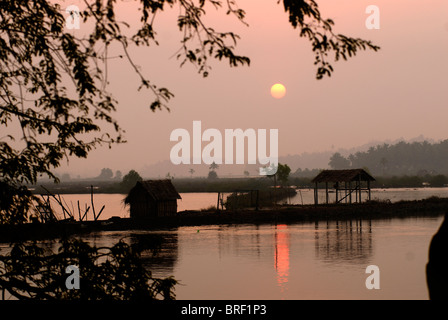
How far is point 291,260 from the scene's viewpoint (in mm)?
33094

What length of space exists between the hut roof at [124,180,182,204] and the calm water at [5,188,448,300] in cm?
295

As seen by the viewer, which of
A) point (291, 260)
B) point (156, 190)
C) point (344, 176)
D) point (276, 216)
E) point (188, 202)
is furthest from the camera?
point (188, 202)

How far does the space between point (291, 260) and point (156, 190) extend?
56.8 ft

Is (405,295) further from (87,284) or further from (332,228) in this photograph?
(332,228)

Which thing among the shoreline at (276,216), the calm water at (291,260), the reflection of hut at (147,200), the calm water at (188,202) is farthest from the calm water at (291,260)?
the calm water at (188,202)

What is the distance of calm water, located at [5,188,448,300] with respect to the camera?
83.5 feet

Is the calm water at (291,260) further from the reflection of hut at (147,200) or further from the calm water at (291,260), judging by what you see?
the reflection of hut at (147,200)

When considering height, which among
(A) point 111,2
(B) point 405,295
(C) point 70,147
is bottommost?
(B) point 405,295

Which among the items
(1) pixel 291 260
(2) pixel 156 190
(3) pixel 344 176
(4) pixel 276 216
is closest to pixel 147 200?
(2) pixel 156 190

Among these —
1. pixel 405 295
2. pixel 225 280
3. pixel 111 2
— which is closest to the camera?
pixel 111 2

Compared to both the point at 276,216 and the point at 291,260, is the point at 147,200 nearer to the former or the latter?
the point at 276,216

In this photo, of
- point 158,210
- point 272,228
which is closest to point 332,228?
point 272,228
